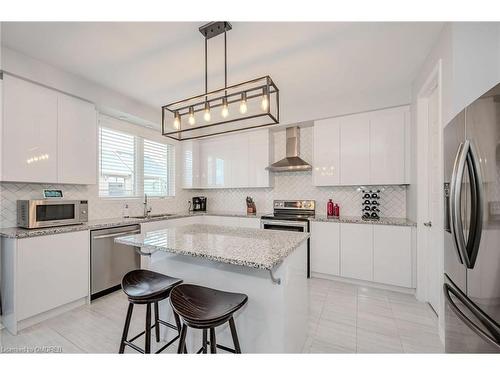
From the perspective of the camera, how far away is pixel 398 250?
273 centimetres

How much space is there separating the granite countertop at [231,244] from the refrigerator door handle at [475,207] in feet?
2.92

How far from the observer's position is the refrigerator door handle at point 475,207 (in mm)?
1032

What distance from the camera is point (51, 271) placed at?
2170 mm

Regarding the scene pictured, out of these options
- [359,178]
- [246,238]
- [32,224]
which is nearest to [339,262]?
[359,178]

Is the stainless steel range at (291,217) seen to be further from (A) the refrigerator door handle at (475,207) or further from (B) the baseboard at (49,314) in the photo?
(B) the baseboard at (49,314)

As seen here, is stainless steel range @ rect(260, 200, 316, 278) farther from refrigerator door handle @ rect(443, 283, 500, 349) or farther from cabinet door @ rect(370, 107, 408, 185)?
refrigerator door handle @ rect(443, 283, 500, 349)

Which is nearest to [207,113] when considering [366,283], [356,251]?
[356,251]

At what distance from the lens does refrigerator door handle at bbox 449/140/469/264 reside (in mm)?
1137

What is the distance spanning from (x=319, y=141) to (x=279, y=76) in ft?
4.22

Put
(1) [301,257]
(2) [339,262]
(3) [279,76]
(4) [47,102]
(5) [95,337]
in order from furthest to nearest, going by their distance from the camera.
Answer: (2) [339,262] → (3) [279,76] → (4) [47,102] → (5) [95,337] → (1) [301,257]

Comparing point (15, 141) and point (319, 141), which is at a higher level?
point (319, 141)

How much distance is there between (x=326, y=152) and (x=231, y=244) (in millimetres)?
2472

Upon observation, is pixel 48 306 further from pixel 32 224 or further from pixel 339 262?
pixel 339 262

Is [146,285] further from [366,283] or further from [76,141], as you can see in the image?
[366,283]
